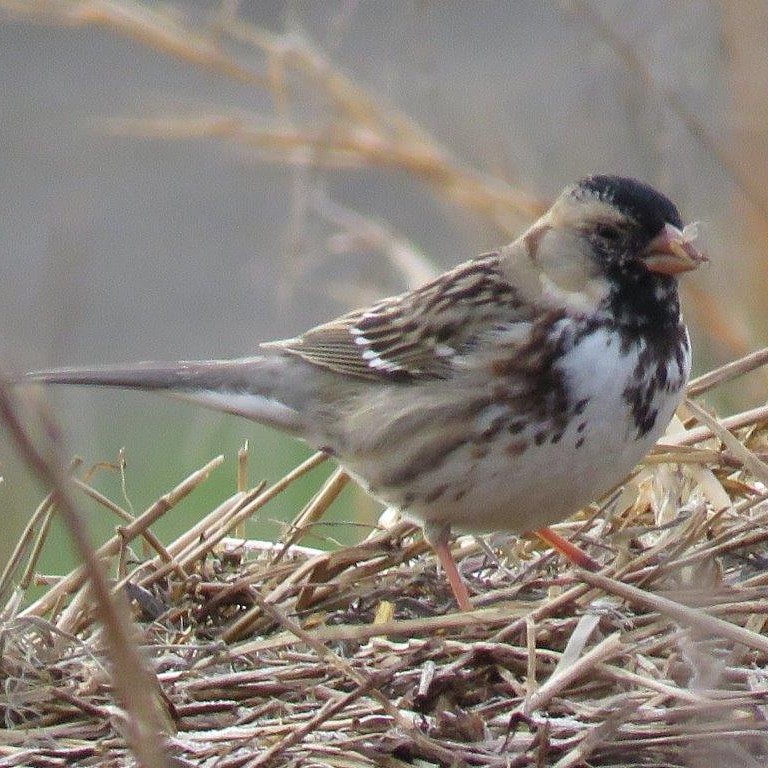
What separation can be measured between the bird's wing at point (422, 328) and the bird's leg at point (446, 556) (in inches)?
15.2

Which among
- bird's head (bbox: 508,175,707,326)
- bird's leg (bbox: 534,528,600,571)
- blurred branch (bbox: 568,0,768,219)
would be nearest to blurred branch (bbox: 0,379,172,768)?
bird's leg (bbox: 534,528,600,571)

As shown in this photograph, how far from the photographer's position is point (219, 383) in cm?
466

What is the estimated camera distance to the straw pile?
2.93 meters

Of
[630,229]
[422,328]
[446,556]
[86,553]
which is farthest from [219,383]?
[86,553]

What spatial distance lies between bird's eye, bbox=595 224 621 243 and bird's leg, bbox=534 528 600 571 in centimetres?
66

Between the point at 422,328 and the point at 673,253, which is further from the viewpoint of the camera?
the point at 422,328

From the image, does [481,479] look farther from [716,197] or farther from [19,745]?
[716,197]

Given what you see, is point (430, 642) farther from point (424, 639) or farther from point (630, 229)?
point (630, 229)

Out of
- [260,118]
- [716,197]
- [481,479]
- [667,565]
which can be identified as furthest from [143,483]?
[667,565]

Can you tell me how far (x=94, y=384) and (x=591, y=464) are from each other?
133 centimetres

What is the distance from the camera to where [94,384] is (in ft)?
14.8

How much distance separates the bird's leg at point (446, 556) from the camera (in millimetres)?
3672

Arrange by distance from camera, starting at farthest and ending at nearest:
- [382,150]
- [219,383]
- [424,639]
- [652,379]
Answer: [382,150] < [219,383] < [652,379] < [424,639]

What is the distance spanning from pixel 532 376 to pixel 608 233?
1.22ft
